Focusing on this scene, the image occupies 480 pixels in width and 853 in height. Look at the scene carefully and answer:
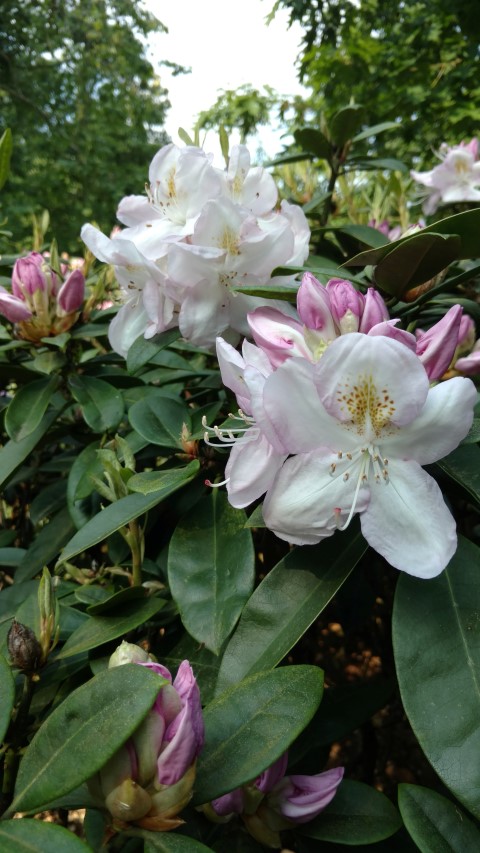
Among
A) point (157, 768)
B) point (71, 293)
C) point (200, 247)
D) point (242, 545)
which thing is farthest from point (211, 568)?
point (71, 293)

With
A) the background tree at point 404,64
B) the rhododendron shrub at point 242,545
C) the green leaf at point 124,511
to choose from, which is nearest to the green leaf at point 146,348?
the rhododendron shrub at point 242,545

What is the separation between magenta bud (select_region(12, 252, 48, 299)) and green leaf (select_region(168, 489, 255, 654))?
0.47 m

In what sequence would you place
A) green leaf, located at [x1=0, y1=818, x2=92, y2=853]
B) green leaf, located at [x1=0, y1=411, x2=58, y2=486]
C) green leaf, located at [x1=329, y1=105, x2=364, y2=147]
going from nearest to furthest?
green leaf, located at [x1=0, y1=818, x2=92, y2=853]
green leaf, located at [x1=0, y1=411, x2=58, y2=486]
green leaf, located at [x1=329, y1=105, x2=364, y2=147]

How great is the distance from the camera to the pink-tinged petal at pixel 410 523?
0.62m

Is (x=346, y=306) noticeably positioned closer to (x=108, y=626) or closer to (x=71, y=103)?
(x=108, y=626)

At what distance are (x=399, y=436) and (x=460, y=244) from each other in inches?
10.4

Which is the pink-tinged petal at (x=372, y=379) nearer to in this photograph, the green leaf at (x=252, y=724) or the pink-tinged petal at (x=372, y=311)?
the pink-tinged petal at (x=372, y=311)

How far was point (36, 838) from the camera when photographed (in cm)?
48

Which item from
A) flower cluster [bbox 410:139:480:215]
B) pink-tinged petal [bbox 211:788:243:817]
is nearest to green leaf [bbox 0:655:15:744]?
pink-tinged petal [bbox 211:788:243:817]

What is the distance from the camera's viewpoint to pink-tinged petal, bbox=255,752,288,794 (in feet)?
2.27

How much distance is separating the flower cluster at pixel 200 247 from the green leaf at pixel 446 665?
0.44 metres

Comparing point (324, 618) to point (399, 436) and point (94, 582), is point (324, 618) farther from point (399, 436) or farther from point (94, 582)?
point (399, 436)

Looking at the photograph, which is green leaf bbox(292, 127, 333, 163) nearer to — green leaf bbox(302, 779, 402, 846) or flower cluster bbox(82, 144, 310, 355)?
flower cluster bbox(82, 144, 310, 355)

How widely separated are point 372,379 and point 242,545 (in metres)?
0.27
